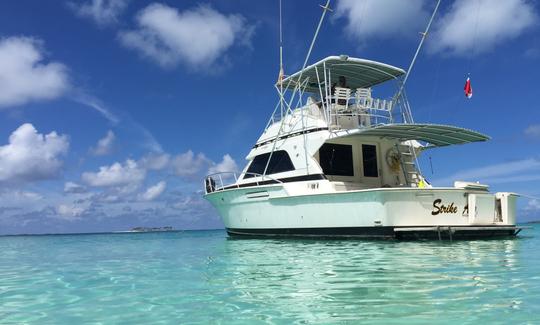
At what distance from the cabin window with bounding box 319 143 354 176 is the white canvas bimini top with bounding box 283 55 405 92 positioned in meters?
2.21

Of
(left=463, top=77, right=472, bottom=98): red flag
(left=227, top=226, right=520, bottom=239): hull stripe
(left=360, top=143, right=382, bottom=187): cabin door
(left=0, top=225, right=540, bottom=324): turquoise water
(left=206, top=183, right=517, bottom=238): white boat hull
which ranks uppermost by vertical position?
(left=463, top=77, right=472, bottom=98): red flag

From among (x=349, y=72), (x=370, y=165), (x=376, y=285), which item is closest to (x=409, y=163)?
(x=370, y=165)

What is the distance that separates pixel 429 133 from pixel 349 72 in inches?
146

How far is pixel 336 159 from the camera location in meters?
15.3

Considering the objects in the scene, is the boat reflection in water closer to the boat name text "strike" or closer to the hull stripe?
the hull stripe

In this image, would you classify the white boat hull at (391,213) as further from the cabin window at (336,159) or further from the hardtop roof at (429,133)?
the hardtop roof at (429,133)

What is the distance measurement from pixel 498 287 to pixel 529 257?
142 inches

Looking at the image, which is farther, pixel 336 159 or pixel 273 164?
pixel 273 164

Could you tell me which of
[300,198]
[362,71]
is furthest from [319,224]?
[362,71]

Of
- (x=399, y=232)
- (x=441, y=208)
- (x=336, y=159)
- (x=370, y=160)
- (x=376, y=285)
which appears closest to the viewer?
(x=376, y=285)

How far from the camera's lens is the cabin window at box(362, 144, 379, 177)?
622 inches

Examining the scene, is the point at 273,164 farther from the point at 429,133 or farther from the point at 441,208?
the point at 441,208

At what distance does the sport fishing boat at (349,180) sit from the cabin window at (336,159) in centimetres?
3

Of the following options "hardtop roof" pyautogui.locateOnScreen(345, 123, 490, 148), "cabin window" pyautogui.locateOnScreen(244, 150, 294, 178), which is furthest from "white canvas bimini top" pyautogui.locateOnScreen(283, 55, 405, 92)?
"cabin window" pyautogui.locateOnScreen(244, 150, 294, 178)
